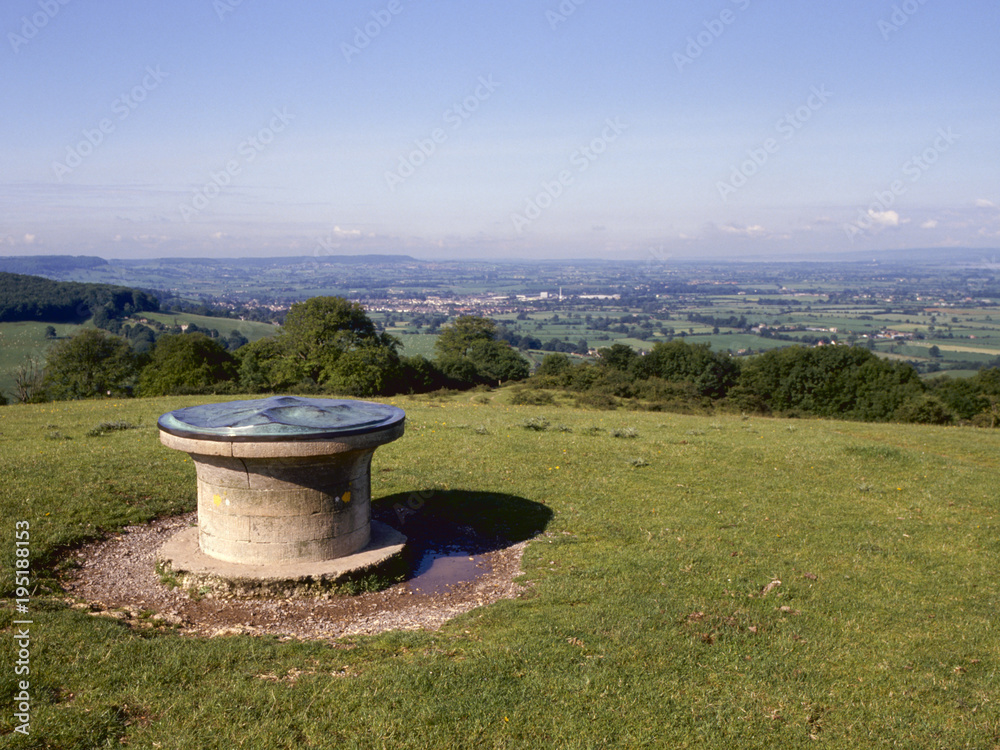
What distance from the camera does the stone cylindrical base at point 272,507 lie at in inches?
348

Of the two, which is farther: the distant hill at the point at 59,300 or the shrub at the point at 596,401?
the distant hill at the point at 59,300

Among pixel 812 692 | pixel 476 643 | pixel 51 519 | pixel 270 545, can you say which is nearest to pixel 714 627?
pixel 812 692

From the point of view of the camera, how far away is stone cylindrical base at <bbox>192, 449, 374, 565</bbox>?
29.0 ft

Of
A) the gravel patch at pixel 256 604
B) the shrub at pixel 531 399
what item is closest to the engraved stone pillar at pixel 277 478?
the gravel patch at pixel 256 604

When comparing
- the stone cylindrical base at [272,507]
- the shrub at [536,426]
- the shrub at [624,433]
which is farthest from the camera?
the shrub at [536,426]

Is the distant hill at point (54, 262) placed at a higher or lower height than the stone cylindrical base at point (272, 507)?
higher

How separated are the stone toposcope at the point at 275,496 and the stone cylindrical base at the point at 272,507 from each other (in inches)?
0.5

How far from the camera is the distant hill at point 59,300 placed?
261 feet

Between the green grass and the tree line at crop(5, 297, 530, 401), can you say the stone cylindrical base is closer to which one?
the tree line at crop(5, 297, 530, 401)

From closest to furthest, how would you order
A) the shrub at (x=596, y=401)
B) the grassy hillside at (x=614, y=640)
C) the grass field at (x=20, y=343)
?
1. the grassy hillside at (x=614, y=640)
2. the shrub at (x=596, y=401)
3. the grass field at (x=20, y=343)

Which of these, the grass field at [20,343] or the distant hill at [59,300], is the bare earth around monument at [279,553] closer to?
the grass field at [20,343]

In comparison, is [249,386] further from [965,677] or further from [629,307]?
[629,307]
